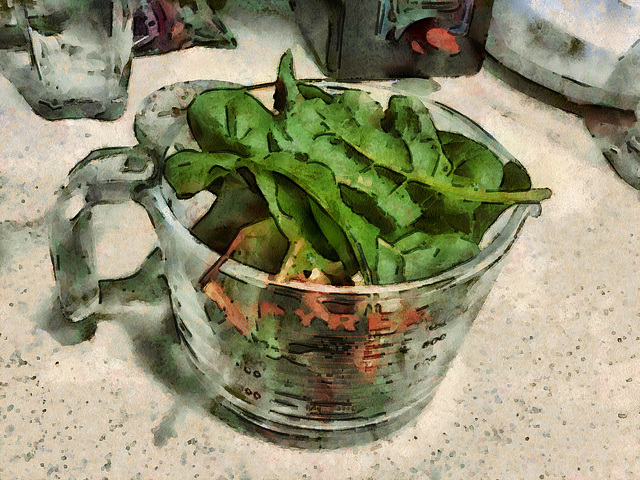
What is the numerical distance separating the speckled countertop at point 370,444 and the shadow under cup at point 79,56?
0.03 metres

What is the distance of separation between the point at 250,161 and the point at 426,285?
0.33ft

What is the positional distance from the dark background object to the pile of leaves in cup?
0.31m

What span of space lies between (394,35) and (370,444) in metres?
0.39

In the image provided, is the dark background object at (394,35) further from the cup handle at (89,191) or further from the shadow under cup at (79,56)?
the cup handle at (89,191)

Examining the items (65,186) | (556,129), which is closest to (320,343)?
(65,186)

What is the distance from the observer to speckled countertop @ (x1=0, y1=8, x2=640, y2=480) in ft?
1.33

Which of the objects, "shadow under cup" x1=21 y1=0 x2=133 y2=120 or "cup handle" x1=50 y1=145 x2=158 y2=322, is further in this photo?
"shadow under cup" x1=21 y1=0 x2=133 y2=120

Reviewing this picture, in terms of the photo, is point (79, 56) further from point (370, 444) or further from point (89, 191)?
point (370, 444)

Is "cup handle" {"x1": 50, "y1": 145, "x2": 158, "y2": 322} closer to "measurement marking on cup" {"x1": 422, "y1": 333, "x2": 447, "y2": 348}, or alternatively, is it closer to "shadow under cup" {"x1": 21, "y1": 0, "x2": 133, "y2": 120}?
"measurement marking on cup" {"x1": 422, "y1": 333, "x2": 447, "y2": 348}

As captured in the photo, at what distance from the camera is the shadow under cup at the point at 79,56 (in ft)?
1.87

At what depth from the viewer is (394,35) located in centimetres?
64

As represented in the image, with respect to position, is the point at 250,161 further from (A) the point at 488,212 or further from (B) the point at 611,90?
(B) the point at 611,90

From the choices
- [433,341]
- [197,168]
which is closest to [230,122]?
[197,168]

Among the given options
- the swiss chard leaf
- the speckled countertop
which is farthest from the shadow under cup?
the swiss chard leaf
